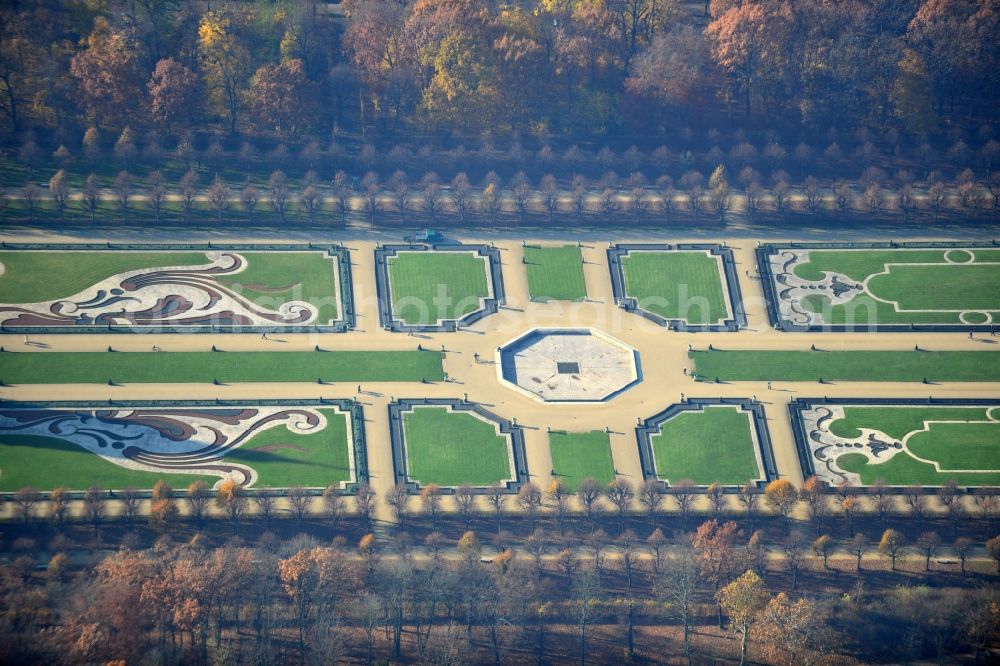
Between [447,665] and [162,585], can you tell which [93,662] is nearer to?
[162,585]

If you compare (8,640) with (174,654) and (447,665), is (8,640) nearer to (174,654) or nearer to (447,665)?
(174,654)

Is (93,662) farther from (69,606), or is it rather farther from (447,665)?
(447,665)

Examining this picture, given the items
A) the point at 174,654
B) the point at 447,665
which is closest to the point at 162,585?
the point at 174,654

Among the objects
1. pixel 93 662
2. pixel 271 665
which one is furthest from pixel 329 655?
pixel 93 662

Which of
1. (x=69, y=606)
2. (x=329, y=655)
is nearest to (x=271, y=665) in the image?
(x=329, y=655)

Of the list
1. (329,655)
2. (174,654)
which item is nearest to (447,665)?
(329,655)

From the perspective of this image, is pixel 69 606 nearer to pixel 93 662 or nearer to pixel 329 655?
pixel 93 662
